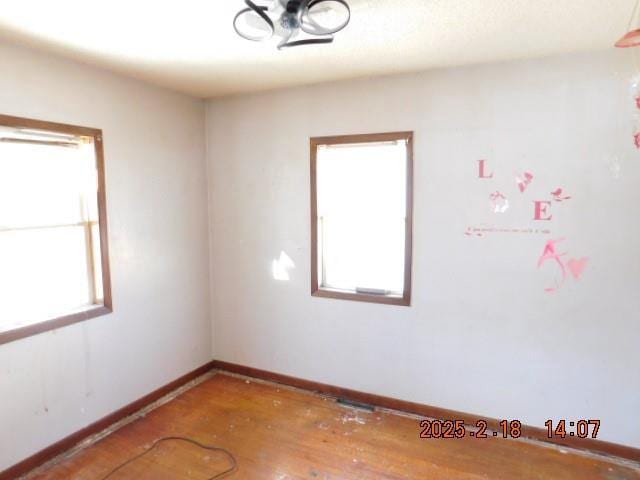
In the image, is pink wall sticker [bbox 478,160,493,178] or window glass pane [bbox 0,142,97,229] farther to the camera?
pink wall sticker [bbox 478,160,493,178]

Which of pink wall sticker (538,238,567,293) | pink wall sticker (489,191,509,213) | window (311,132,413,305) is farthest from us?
window (311,132,413,305)

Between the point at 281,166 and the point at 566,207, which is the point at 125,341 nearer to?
the point at 281,166

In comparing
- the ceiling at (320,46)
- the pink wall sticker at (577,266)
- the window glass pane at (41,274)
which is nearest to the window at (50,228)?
the window glass pane at (41,274)

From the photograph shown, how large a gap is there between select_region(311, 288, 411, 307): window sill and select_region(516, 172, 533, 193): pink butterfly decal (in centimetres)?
110

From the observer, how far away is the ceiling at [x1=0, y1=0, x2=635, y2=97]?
1.92m

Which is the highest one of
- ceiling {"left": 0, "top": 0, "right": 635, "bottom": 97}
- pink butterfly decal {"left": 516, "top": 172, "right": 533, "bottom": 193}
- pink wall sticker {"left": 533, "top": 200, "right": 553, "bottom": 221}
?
Result: ceiling {"left": 0, "top": 0, "right": 635, "bottom": 97}

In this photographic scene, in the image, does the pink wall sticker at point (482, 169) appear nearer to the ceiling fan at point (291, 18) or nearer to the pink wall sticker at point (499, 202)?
the pink wall sticker at point (499, 202)

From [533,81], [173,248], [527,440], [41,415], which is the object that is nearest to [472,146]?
[533,81]

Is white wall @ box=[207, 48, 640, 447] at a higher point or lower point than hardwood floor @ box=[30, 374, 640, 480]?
higher

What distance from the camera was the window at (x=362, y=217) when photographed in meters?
3.08

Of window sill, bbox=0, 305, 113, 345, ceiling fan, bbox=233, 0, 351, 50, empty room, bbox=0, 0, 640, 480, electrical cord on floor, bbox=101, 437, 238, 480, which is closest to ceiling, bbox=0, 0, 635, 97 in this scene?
empty room, bbox=0, 0, 640, 480

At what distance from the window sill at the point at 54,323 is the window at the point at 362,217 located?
1612 millimetres

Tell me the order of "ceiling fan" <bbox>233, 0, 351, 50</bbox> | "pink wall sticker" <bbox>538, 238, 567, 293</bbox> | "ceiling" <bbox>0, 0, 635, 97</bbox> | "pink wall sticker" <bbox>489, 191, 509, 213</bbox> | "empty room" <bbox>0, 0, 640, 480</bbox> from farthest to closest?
"pink wall sticker" <bbox>489, 191, 509, 213</bbox> < "pink wall sticker" <bbox>538, 238, 567, 293</bbox> < "empty room" <bbox>0, 0, 640, 480</bbox> < "ceiling" <bbox>0, 0, 635, 97</bbox> < "ceiling fan" <bbox>233, 0, 351, 50</bbox>

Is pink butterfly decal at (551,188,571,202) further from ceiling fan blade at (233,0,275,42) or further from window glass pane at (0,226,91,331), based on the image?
window glass pane at (0,226,91,331)
